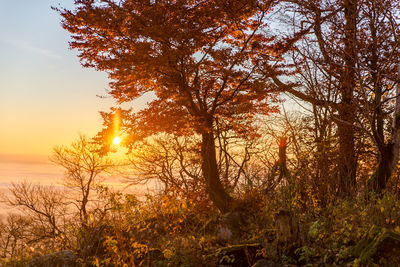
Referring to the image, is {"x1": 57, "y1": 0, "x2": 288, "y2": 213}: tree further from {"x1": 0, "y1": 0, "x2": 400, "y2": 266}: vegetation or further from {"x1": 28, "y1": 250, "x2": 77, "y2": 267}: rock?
{"x1": 28, "y1": 250, "x2": 77, "y2": 267}: rock

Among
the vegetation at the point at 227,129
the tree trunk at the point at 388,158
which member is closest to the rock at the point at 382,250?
the vegetation at the point at 227,129

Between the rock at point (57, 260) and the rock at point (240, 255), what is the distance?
3.62 meters

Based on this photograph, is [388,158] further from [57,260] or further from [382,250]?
[57,260]

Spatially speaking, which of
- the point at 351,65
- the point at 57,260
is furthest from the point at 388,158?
the point at 57,260

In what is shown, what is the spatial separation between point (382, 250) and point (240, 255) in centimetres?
264

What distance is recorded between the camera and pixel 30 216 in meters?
23.2

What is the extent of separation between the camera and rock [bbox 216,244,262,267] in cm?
641

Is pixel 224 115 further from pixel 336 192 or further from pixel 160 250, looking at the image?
pixel 160 250

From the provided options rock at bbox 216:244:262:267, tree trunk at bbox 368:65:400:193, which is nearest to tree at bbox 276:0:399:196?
tree trunk at bbox 368:65:400:193

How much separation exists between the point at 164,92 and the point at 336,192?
5.93 metres

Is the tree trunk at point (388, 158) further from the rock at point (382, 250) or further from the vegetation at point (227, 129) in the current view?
the rock at point (382, 250)

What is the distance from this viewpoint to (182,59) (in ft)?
31.2

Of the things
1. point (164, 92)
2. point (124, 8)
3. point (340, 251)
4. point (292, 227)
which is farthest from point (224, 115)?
point (340, 251)

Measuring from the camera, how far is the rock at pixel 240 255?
6408 mm
